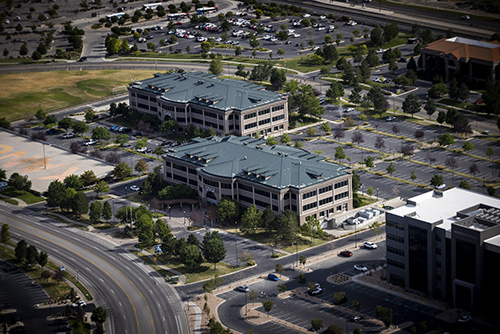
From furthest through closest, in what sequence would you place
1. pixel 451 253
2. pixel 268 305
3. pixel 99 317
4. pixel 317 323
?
1. pixel 99 317
2. pixel 451 253
3. pixel 268 305
4. pixel 317 323

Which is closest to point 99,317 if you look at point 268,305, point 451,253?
point 268,305

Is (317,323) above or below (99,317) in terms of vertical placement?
above

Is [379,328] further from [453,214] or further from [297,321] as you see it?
[453,214]

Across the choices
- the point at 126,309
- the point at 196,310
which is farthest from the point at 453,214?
the point at 126,309

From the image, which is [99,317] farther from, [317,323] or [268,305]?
[317,323]

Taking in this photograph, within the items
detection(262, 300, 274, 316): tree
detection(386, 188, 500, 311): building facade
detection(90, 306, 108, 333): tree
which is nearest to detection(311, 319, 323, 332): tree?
detection(262, 300, 274, 316): tree

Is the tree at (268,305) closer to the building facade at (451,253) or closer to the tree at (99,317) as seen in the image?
the building facade at (451,253)

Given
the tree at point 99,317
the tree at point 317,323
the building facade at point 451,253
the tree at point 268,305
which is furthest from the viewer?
the tree at point 99,317

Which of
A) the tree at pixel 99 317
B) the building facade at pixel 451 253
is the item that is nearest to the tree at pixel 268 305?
the building facade at pixel 451 253

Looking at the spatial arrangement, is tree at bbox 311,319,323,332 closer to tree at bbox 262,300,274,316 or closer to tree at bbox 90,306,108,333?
tree at bbox 262,300,274,316
